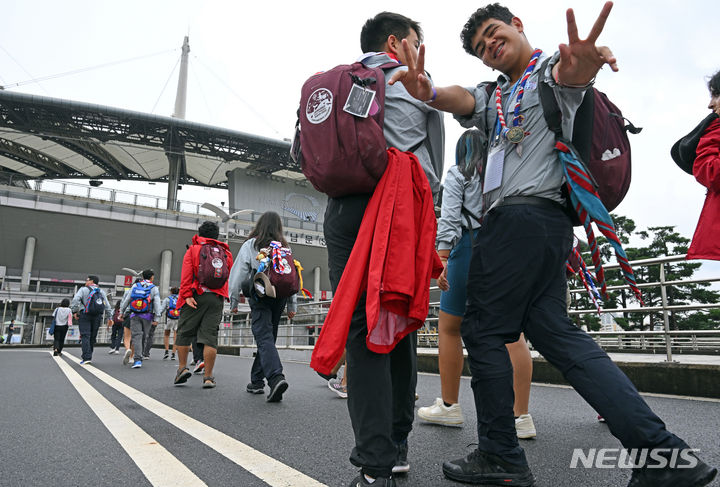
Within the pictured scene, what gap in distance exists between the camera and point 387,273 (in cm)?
159

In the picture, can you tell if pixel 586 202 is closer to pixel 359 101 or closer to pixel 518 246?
pixel 518 246

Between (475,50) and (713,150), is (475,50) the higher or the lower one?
the higher one

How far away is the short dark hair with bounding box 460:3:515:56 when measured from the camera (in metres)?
1.93

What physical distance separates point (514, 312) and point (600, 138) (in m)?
0.70

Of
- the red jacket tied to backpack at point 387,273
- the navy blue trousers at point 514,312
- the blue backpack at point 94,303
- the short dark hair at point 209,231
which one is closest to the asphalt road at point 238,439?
the navy blue trousers at point 514,312

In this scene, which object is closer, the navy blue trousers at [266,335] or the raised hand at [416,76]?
the raised hand at [416,76]

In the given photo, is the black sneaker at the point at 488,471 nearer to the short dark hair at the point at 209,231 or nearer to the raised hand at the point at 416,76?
the raised hand at the point at 416,76

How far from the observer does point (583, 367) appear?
1570mm

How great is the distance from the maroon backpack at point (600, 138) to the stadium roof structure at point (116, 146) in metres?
33.3

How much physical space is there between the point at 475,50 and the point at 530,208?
714 millimetres

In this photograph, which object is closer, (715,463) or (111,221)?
(715,463)

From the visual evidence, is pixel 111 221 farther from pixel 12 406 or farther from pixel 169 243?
pixel 12 406

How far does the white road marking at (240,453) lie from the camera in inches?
69.5

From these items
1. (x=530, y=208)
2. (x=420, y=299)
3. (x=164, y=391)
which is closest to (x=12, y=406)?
(x=164, y=391)
